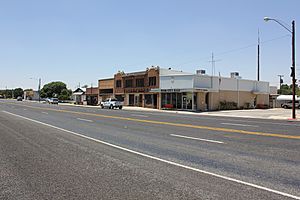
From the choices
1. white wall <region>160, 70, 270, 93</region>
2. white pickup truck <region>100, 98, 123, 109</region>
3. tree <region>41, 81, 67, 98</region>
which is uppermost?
tree <region>41, 81, 67, 98</region>

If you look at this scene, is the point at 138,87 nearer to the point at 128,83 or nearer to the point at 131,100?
the point at 128,83

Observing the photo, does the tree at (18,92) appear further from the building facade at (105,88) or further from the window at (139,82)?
the window at (139,82)

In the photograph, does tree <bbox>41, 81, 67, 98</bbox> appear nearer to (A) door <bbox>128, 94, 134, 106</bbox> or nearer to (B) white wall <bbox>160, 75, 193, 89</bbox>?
(A) door <bbox>128, 94, 134, 106</bbox>

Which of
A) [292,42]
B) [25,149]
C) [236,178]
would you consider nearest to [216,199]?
[236,178]

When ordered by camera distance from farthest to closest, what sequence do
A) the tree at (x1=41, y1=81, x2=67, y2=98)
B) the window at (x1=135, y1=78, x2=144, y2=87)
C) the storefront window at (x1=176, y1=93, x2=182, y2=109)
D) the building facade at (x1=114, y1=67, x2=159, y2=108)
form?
the tree at (x1=41, y1=81, x2=67, y2=98) < the window at (x1=135, y1=78, x2=144, y2=87) < the building facade at (x1=114, y1=67, x2=159, y2=108) < the storefront window at (x1=176, y1=93, x2=182, y2=109)

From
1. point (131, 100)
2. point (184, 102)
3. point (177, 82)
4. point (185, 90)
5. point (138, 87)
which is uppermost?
point (177, 82)

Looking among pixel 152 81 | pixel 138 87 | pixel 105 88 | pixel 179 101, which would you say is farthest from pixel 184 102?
pixel 105 88

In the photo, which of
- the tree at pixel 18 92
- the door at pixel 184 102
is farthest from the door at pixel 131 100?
the tree at pixel 18 92

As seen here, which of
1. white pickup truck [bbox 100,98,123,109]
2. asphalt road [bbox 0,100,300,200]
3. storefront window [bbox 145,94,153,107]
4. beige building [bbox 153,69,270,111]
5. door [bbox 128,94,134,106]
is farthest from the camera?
door [bbox 128,94,134,106]

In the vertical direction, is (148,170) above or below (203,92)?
below

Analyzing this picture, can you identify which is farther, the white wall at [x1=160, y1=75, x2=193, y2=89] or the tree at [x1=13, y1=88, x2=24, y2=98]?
the tree at [x1=13, y1=88, x2=24, y2=98]

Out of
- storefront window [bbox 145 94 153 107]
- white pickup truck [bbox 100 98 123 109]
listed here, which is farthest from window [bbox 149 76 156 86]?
white pickup truck [bbox 100 98 123 109]

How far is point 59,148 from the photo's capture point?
10023 millimetres

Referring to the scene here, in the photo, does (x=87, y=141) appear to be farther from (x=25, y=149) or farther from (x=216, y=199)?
(x=216, y=199)
